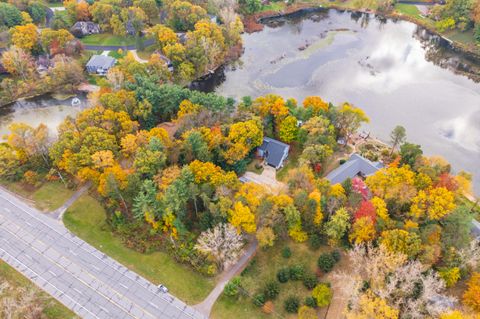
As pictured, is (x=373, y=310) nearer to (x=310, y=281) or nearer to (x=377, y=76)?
(x=310, y=281)

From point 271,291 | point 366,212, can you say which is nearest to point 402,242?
point 366,212

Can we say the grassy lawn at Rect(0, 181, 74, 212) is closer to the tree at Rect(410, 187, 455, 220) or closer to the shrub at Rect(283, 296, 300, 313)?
the shrub at Rect(283, 296, 300, 313)

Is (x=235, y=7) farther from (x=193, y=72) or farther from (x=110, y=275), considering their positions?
(x=110, y=275)

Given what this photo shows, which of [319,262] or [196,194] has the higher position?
[196,194]

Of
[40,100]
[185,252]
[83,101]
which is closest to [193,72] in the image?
[83,101]

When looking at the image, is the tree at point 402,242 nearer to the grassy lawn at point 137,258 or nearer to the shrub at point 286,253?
the shrub at point 286,253

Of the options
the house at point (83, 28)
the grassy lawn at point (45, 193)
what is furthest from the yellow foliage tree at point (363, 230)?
the house at point (83, 28)
